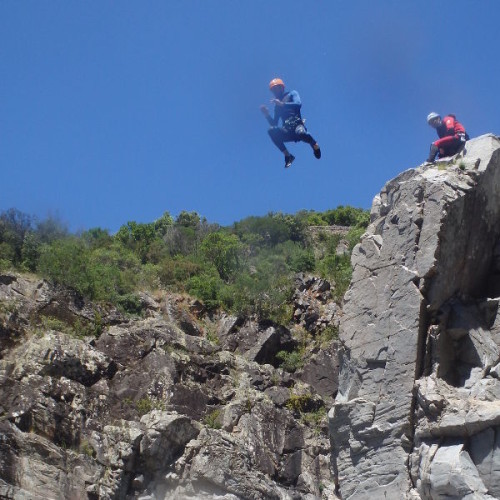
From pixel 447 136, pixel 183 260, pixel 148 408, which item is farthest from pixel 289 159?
pixel 183 260

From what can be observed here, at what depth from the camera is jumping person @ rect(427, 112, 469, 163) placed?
2333 cm

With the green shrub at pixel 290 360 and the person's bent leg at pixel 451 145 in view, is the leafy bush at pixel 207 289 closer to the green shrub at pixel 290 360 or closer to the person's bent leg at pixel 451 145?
the green shrub at pixel 290 360

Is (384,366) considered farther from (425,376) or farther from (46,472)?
(46,472)

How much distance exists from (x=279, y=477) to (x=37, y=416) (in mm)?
6435

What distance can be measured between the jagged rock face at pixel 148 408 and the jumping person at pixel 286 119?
7.66m

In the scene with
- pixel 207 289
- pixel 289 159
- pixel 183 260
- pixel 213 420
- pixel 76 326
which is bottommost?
pixel 213 420

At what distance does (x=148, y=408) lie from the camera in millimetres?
29547

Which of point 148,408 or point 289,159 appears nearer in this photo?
point 289,159

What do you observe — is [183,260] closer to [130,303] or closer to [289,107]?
[130,303]

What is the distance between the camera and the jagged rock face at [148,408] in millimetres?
25969

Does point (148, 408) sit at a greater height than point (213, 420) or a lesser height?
lesser

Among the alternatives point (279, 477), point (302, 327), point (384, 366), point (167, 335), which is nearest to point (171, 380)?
point (167, 335)

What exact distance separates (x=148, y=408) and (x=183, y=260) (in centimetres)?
1345

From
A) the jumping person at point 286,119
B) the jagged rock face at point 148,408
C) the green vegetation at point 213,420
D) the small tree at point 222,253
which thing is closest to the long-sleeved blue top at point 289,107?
the jumping person at point 286,119
